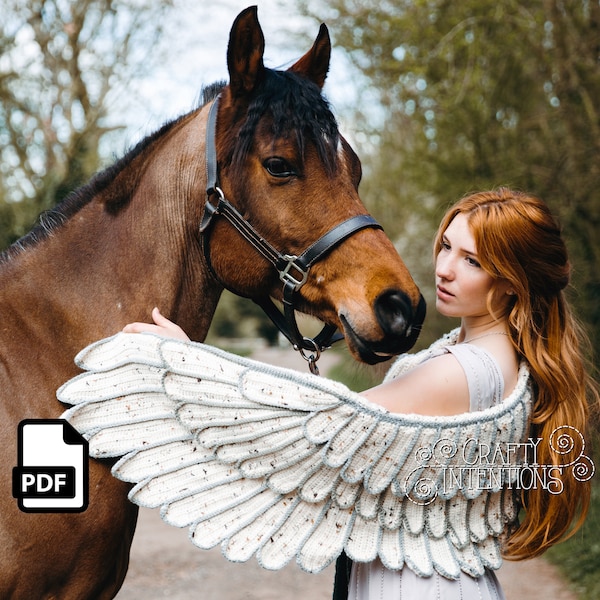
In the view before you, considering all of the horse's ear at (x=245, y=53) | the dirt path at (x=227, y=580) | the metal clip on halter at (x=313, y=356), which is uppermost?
the horse's ear at (x=245, y=53)

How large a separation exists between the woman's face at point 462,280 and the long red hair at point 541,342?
0.03m

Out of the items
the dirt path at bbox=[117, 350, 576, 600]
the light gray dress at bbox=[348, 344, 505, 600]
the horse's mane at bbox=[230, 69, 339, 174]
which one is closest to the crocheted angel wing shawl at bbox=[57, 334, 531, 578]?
the light gray dress at bbox=[348, 344, 505, 600]

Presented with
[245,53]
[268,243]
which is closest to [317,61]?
[245,53]

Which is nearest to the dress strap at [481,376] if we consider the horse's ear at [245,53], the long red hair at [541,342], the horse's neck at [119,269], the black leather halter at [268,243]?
the long red hair at [541,342]

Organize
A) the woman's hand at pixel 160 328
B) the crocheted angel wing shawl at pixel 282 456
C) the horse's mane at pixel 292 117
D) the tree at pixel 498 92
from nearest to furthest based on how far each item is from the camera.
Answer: the crocheted angel wing shawl at pixel 282 456, the woman's hand at pixel 160 328, the horse's mane at pixel 292 117, the tree at pixel 498 92

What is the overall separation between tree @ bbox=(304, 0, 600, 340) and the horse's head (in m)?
4.17

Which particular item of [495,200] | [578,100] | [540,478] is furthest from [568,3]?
[540,478]

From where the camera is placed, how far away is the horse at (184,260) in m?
1.98

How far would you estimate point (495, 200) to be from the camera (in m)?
2.11

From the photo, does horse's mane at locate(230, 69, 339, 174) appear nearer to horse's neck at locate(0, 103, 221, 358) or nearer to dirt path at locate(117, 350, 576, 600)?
horse's neck at locate(0, 103, 221, 358)

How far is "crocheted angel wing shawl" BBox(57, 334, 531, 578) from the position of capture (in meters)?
1.78

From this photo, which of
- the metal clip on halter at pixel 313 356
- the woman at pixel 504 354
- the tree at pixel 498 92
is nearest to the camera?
the woman at pixel 504 354

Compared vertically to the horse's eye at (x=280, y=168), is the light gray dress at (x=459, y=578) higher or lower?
lower

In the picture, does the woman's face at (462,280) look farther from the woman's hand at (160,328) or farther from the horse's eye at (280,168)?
the woman's hand at (160,328)
